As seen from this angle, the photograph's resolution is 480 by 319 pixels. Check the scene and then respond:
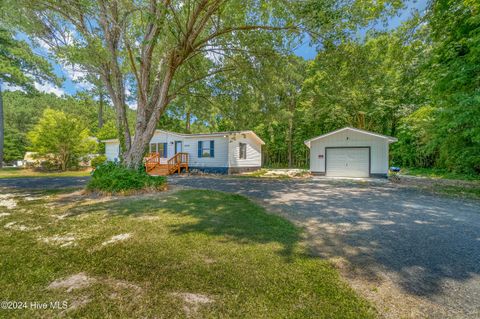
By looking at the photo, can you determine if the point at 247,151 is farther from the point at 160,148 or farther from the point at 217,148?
the point at 160,148

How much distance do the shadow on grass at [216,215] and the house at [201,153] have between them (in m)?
8.57

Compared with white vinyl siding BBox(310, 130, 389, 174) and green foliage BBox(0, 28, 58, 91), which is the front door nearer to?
white vinyl siding BBox(310, 130, 389, 174)

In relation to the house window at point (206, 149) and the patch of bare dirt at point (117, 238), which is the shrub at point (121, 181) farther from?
the house window at point (206, 149)

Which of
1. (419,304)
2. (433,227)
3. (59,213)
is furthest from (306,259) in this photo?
(59,213)

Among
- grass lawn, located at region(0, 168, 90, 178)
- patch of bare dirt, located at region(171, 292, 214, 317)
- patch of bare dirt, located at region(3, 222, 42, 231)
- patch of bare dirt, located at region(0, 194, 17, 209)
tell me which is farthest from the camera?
grass lawn, located at region(0, 168, 90, 178)

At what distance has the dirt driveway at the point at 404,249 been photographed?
188 cm

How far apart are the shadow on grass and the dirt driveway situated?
1.40ft

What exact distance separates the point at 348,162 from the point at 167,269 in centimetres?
1296

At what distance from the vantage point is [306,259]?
102 inches

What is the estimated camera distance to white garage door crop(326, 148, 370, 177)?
12570 millimetres

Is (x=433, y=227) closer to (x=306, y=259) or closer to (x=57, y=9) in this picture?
(x=306, y=259)

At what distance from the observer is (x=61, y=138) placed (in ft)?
47.5

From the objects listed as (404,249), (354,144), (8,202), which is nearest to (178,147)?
(8,202)

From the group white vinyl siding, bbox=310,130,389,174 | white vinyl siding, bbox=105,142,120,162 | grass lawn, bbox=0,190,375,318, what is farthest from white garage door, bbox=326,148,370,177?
white vinyl siding, bbox=105,142,120,162
